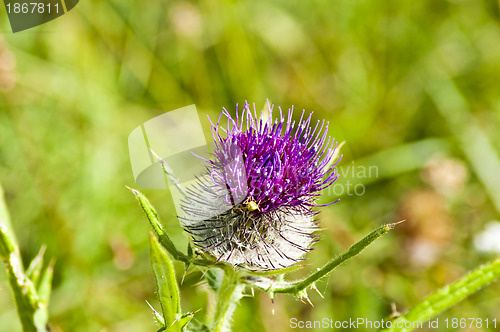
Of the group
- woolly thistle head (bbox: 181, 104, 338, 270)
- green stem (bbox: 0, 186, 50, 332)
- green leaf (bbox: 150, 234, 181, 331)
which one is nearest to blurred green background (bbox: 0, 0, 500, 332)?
woolly thistle head (bbox: 181, 104, 338, 270)

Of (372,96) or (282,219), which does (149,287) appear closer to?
(282,219)

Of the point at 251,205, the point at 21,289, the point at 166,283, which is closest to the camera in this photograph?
the point at 166,283

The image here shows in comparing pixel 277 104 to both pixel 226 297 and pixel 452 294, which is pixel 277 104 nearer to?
pixel 226 297

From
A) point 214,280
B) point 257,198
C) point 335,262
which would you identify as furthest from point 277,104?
point 335,262

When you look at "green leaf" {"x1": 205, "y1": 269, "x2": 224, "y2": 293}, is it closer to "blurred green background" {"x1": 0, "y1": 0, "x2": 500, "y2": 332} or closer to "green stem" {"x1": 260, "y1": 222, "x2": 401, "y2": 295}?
"green stem" {"x1": 260, "y1": 222, "x2": 401, "y2": 295}

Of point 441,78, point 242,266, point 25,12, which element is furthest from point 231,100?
point 242,266
